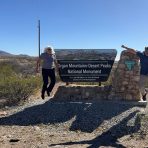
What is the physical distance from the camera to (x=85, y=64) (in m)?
17.0

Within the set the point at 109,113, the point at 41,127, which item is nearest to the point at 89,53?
the point at 109,113

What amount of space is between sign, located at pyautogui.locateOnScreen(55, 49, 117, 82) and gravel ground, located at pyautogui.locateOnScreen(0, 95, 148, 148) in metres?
1.50

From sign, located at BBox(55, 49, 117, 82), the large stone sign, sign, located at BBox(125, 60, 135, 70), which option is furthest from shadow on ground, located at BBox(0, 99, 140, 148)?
sign, located at BBox(55, 49, 117, 82)

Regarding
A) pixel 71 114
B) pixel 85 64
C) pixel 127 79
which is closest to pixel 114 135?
pixel 71 114

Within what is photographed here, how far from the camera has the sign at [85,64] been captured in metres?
17.0

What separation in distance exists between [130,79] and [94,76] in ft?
6.23

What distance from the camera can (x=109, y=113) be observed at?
46.3 feet

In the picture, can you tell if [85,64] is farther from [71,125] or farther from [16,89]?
[71,125]

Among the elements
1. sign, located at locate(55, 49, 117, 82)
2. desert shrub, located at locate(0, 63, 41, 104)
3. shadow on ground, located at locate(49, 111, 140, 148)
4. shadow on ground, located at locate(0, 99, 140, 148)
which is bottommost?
shadow on ground, located at locate(49, 111, 140, 148)

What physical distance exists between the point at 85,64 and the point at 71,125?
418cm

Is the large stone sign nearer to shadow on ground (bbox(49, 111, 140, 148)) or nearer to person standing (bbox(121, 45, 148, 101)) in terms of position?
person standing (bbox(121, 45, 148, 101))

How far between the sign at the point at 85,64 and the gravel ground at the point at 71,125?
4.93ft

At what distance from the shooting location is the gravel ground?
1132 centimetres

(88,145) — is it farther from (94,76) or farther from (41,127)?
(94,76)
